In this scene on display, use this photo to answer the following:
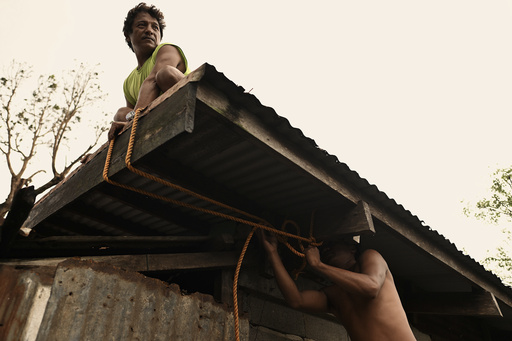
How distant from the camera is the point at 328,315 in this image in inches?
160

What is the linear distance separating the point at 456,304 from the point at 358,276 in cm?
264

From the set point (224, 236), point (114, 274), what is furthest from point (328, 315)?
point (114, 274)

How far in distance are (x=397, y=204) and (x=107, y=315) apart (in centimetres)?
249

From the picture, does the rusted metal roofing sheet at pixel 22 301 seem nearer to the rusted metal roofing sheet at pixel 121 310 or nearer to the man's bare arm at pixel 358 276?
the rusted metal roofing sheet at pixel 121 310

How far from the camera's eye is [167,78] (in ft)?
7.91

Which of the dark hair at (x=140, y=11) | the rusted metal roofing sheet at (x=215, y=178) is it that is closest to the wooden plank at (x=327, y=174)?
the rusted metal roofing sheet at (x=215, y=178)

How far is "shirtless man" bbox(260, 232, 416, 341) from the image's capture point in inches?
110

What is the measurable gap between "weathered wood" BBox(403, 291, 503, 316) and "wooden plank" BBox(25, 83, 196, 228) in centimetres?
439

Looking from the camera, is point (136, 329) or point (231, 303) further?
point (231, 303)

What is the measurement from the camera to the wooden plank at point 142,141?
1881 mm

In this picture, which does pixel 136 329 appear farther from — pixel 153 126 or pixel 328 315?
pixel 328 315

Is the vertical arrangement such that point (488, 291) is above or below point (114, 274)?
above

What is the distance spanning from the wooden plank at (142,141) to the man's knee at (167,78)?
0.32 metres

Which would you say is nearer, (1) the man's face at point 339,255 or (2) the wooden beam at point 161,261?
(2) the wooden beam at point 161,261
